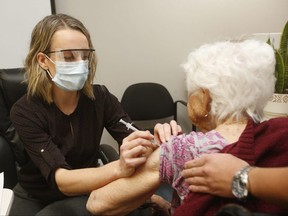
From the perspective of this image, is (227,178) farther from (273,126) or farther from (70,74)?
(70,74)

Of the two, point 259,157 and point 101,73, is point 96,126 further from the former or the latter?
point 101,73

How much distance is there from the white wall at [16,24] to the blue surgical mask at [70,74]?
3.89 ft

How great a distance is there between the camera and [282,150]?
820mm

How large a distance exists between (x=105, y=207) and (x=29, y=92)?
0.73 m

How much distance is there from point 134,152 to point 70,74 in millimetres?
602

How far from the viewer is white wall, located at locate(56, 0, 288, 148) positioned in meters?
2.86

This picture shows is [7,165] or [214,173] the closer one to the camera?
[214,173]

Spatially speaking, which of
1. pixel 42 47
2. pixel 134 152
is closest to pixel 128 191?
pixel 134 152

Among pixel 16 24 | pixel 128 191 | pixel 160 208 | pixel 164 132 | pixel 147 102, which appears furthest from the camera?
pixel 147 102

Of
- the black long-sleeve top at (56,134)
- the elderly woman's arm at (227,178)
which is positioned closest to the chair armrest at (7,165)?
the black long-sleeve top at (56,134)

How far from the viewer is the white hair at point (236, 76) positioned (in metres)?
0.95

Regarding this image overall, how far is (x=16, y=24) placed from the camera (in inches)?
97.0

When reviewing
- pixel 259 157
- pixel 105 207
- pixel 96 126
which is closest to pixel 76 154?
pixel 96 126

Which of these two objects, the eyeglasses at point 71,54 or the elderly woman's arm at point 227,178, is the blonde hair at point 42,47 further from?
the elderly woman's arm at point 227,178
